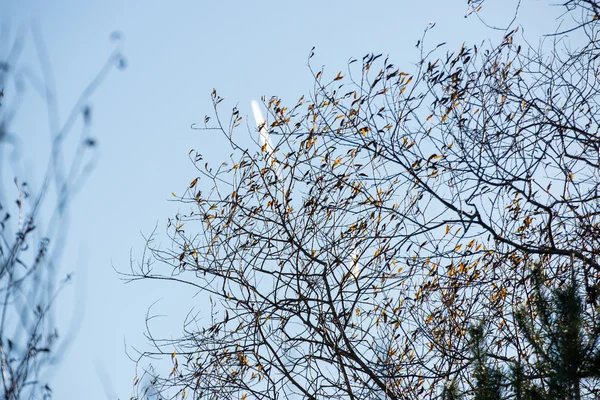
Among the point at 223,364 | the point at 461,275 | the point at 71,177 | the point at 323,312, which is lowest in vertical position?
the point at 71,177

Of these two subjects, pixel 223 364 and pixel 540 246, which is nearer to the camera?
pixel 540 246

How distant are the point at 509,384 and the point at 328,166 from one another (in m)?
2.68

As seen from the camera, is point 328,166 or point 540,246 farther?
Answer: point 328,166

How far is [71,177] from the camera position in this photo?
2428mm

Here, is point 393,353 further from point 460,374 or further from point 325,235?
point 325,235

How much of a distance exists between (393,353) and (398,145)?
5.73 feet

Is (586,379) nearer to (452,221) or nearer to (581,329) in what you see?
(581,329)

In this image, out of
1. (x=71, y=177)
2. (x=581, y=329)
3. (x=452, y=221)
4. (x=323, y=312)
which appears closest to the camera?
(x=71, y=177)

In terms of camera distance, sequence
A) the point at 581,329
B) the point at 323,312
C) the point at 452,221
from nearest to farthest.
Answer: the point at 581,329
the point at 452,221
the point at 323,312

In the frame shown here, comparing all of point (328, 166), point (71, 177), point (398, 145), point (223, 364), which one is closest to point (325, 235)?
point (328, 166)

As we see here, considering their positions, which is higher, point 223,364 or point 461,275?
point 461,275

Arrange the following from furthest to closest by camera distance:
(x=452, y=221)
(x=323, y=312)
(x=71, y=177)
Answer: (x=323, y=312) → (x=452, y=221) → (x=71, y=177)

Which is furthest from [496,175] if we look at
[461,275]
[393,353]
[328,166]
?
[393,353]

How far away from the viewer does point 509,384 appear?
3.31 metres
